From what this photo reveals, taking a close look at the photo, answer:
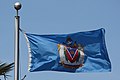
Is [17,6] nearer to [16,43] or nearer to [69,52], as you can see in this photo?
[16,43]

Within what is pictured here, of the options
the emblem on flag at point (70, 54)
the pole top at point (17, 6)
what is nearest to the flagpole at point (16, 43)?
the pole top at point (17, 6)

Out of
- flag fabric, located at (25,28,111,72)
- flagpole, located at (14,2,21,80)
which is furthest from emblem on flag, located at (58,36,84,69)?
flagpole, located at (14,2,21,80)

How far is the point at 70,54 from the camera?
41.1 ft

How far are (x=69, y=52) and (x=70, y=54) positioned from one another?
12 centimetres

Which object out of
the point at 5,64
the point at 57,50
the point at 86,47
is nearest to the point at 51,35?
the point at 57,50

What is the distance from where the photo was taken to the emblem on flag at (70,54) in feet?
40.7

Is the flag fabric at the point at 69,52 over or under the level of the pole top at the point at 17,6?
under

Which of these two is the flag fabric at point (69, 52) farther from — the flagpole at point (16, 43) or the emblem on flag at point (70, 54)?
the flagpole at point (16, 43)

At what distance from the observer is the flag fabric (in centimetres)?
1184

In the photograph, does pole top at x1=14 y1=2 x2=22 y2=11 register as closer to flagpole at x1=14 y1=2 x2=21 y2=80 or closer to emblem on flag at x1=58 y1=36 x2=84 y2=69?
flagpole at x1=14 y1=2 x2=21 y2=80

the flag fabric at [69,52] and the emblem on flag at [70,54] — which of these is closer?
the flag fabric at [69,52]

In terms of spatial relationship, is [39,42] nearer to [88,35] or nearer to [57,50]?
[57,50]

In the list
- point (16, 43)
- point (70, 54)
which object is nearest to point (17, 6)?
point (16, 43)


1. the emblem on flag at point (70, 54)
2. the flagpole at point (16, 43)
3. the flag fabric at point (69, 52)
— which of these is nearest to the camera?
the flagpole at point (16, 43)
